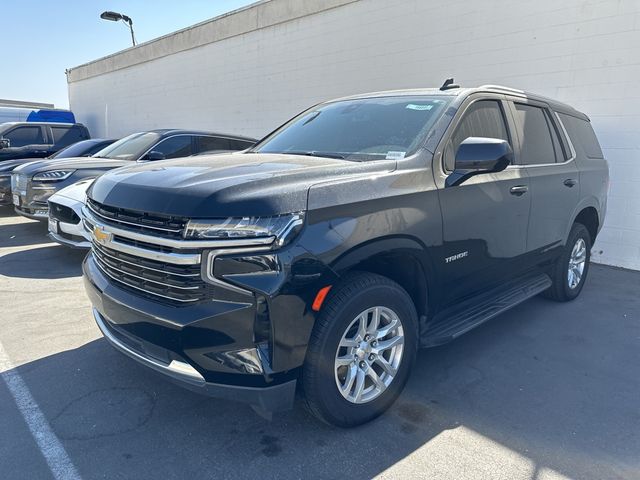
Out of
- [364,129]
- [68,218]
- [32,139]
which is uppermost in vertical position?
[364,129]

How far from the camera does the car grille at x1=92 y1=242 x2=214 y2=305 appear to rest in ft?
7.45

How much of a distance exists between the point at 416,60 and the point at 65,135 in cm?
948

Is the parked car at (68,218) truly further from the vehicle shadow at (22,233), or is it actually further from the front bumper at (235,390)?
the front bumper at (235,390)

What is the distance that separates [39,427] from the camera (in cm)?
266

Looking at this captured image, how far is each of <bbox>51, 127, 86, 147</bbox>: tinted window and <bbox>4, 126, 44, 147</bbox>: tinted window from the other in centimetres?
34

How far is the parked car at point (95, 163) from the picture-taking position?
6887 millimetres

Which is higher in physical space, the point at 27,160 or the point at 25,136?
the point at 25,136

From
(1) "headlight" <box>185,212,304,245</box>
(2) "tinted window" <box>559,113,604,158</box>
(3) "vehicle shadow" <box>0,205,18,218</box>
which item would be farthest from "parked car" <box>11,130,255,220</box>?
(1) "headlight" <box>185,212,304,245</box>

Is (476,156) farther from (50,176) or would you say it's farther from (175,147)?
(50,176)

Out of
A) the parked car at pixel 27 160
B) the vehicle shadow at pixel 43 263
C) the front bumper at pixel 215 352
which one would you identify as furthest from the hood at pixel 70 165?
the front bumper at pixel 215 352

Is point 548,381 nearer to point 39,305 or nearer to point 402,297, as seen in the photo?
point 402,297

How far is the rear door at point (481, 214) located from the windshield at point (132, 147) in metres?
5.44

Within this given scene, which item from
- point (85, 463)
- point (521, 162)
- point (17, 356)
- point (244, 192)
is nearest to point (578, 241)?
point (521, 162)

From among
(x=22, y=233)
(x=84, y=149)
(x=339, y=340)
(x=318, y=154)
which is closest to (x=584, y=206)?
(x=318, y=154)
